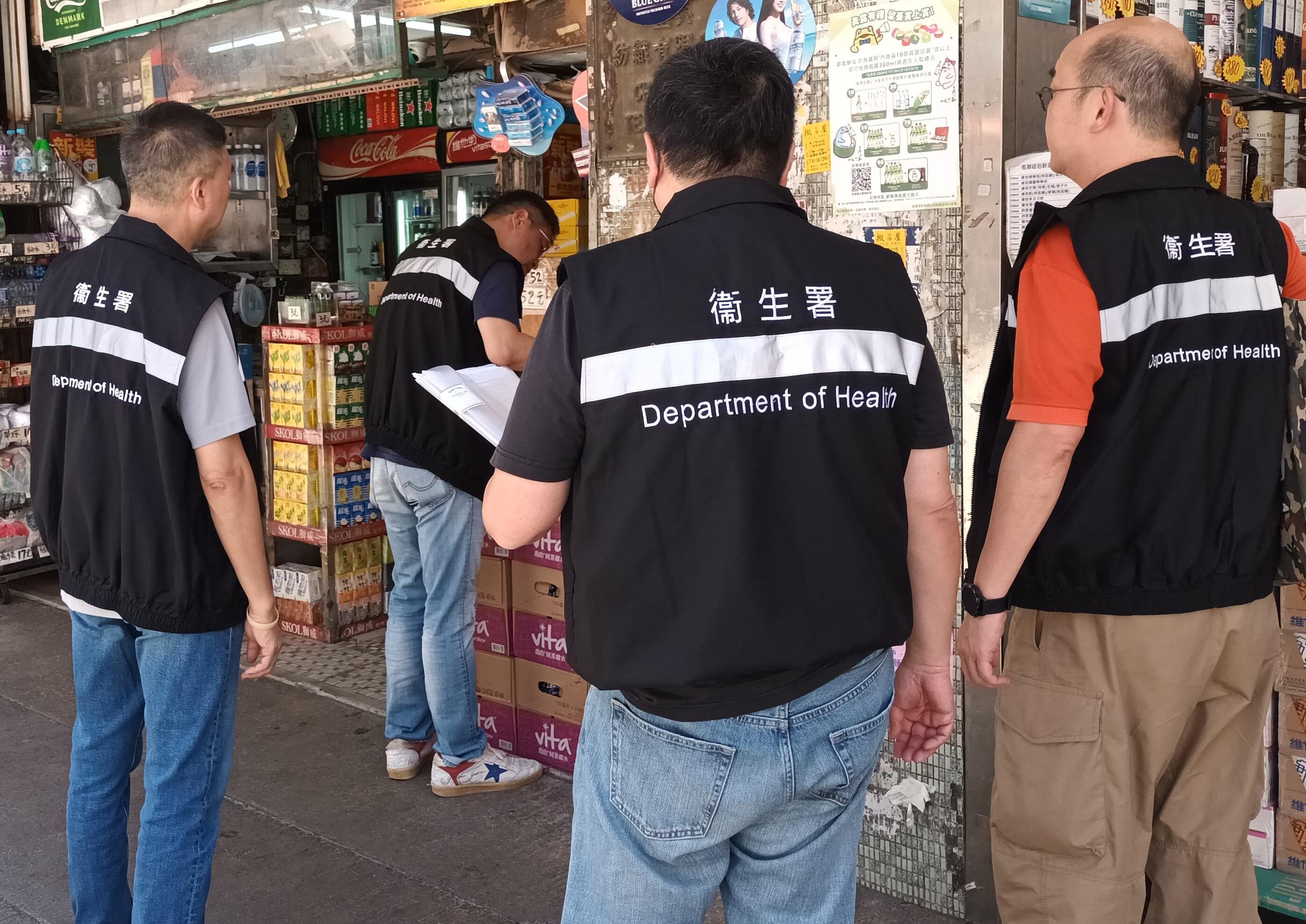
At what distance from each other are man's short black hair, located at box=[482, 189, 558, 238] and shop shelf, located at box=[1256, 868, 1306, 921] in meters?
3.02

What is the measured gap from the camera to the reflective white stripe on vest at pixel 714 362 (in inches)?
65.5

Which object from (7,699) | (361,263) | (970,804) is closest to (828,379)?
(970,804)

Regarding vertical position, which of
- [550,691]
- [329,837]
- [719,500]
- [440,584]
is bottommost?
[329,837]

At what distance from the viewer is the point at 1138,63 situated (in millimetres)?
2291

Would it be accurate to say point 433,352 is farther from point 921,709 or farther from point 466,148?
point 466,148

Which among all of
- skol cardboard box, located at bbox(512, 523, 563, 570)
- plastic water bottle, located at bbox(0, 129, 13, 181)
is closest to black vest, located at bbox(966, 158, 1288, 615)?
skol cardboard box, located at bbox(512, 523, 563, 570)

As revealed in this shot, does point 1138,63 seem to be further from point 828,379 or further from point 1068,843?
point 1068,843

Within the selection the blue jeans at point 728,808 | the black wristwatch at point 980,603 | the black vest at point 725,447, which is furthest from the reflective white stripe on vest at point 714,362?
the black wristwatch at point 980,603

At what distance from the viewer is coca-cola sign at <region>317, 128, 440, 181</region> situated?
9625 mm

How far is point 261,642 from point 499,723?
1.78 meters

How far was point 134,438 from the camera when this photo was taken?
2572 millimetres

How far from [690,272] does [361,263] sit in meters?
9.41

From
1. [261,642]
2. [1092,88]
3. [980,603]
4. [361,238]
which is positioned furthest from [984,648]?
[361,238]

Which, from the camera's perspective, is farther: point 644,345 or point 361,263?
point 361,263
